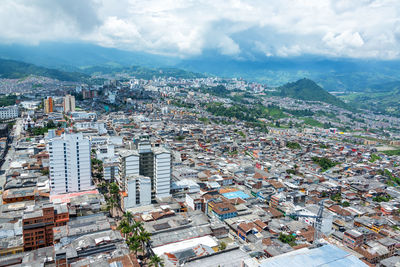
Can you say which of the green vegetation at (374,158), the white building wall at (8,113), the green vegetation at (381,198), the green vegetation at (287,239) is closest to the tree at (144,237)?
the green vegetation at (287,239)

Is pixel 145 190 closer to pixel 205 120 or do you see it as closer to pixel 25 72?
pixel 205 120

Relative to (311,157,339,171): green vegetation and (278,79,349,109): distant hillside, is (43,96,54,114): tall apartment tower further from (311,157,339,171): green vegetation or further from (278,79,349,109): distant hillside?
(278,79,349,109): distant hillside

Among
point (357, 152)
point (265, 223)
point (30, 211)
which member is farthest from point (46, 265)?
point (357, 152)

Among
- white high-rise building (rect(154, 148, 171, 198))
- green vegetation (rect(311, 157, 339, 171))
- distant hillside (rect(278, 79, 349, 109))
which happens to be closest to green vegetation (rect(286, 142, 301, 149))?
green vegetation (rect(311, 157, 339, 171))

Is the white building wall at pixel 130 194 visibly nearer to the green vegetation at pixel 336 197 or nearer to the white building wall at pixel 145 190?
the white building wall at pixel 145 190

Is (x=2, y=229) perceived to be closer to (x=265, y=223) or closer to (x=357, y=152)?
Answer: (x=265, y=223)

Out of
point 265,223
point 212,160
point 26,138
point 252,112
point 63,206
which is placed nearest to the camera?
point 63,206
